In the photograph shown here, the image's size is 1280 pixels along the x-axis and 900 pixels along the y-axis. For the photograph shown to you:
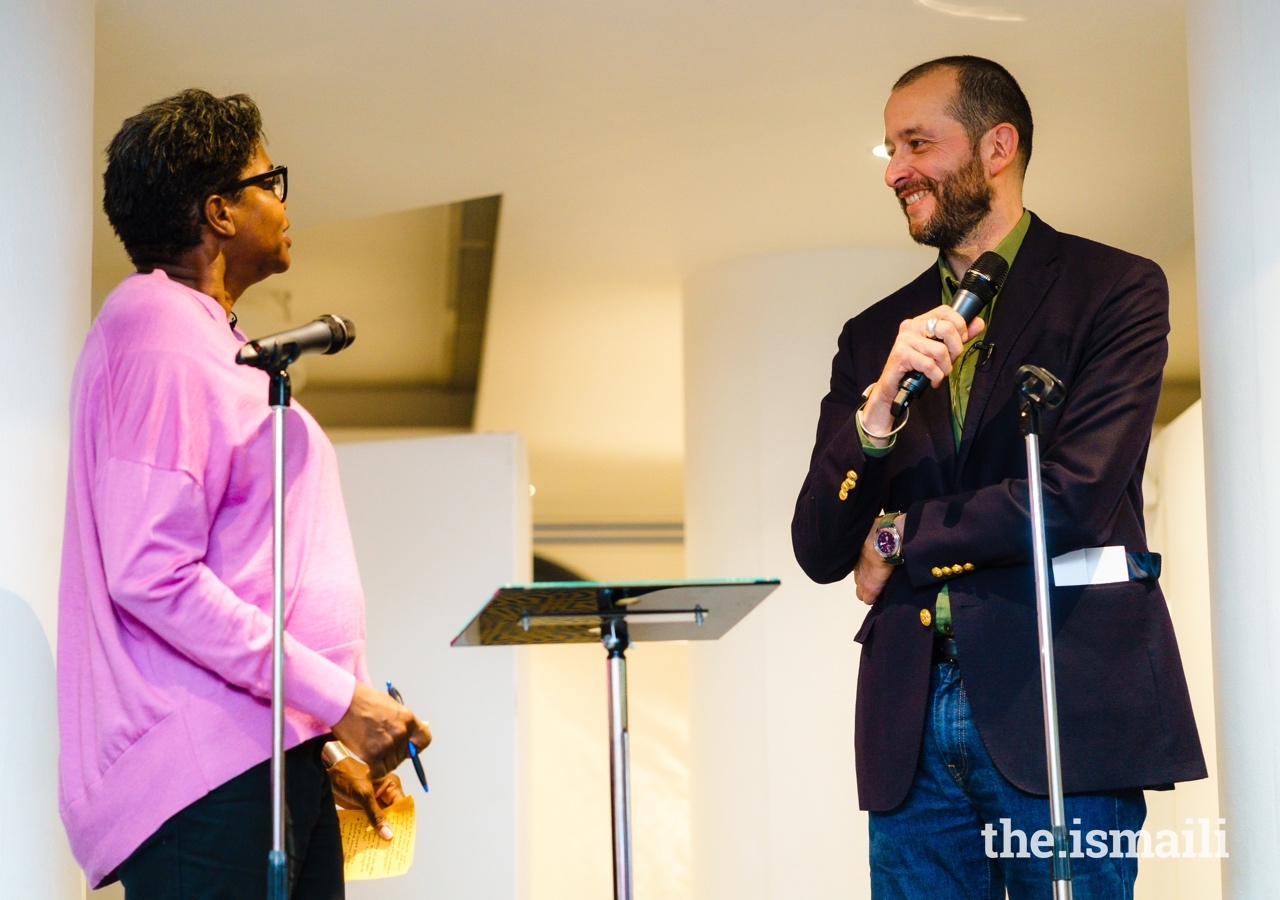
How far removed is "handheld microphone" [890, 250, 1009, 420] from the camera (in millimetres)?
2025

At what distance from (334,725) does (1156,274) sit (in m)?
1.36

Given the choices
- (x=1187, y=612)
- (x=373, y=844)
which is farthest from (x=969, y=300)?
(x=1187, y=612)

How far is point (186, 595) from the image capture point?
1.86 meters

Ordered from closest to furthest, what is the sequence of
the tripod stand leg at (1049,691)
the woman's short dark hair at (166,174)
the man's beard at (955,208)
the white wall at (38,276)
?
the tripod stand leg at (1049,691), the woman's short dark hair at (166,174), the man's beard at (955,208), the white wall at (38,276)

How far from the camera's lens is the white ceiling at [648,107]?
3.41m

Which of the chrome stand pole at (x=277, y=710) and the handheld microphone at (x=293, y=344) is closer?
the chrome stand pole at (x=277, y=710)

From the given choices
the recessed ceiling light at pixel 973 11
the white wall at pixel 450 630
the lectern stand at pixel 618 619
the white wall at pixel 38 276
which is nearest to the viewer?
the lectern stand at pixel 618 619

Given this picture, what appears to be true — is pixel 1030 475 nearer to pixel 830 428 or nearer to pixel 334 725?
pixel 830 428

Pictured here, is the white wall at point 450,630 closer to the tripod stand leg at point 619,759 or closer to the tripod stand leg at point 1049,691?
the tripod stand leg at point 619,759

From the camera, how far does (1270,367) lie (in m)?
2.57

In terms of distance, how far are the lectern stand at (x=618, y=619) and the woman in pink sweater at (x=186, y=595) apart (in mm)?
218

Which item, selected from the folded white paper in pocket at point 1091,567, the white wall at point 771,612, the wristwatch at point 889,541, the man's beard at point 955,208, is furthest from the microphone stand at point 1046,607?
the white wall at point 771,612

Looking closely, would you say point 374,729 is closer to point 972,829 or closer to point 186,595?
point 186,595

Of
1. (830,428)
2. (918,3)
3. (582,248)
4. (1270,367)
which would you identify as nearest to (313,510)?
(830,428)
